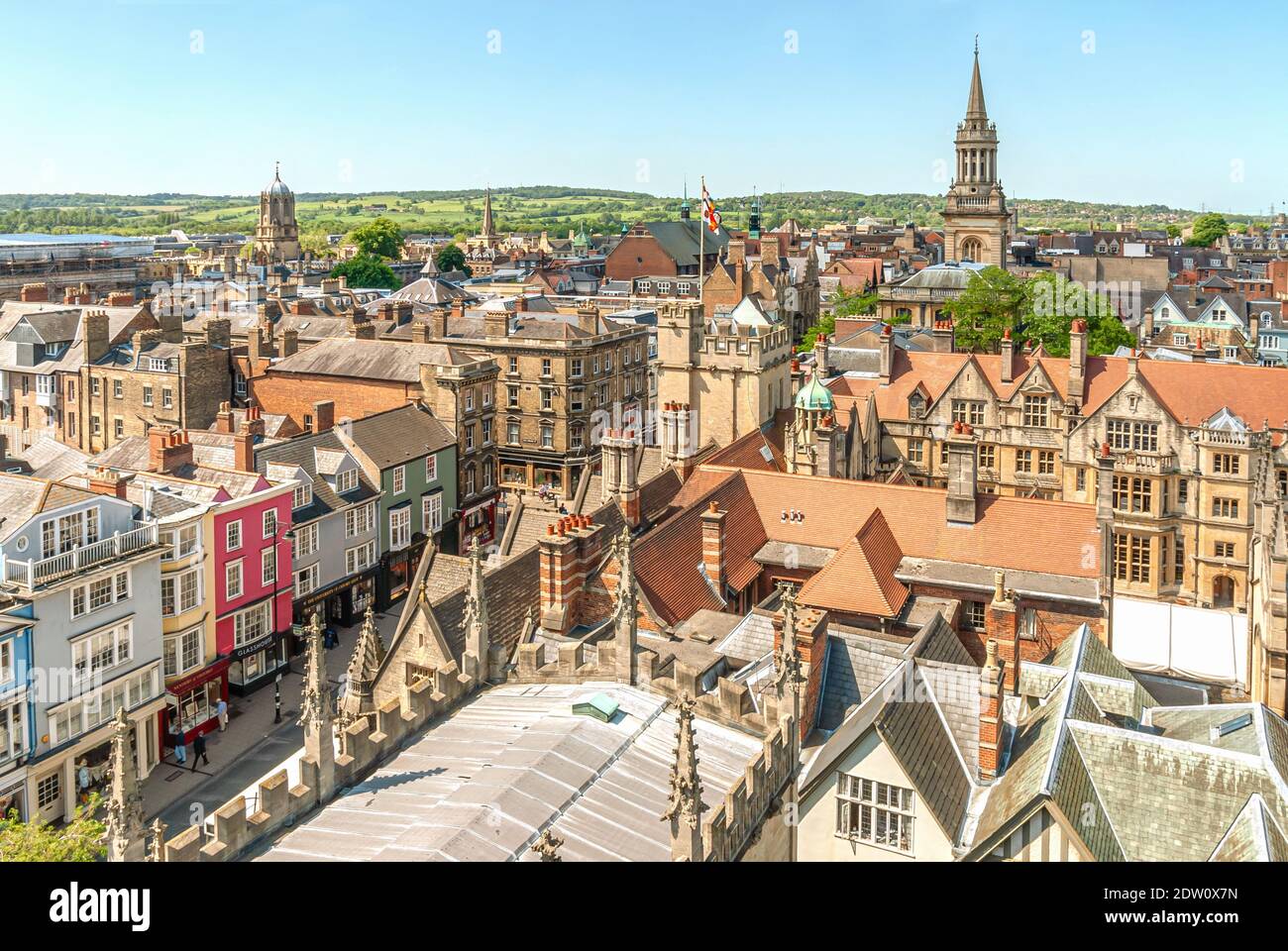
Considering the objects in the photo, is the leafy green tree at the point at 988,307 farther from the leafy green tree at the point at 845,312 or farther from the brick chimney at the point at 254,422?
the brick chimney at the point at 254,422

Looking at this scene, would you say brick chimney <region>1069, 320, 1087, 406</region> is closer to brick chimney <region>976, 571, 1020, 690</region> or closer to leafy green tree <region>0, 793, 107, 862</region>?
brick chimney <region>976, 571, 1020, 690</region>

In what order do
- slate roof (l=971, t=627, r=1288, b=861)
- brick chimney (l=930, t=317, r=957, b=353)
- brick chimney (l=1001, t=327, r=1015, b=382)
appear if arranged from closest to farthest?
1. slate roof (l=971, t=627, r=1288, b=861)
2. brick chimney (l=1001, t=327, r=1015, b=382)
3. brick chimney (l=930, t=317, r=957, b=353)

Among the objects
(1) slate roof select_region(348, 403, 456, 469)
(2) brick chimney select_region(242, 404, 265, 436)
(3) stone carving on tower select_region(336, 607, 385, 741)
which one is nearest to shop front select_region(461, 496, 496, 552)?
(1) slate roof select_region(348, 403, 456, 469)

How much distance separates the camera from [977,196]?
4894 inches

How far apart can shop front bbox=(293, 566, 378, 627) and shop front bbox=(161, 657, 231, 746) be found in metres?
6.14

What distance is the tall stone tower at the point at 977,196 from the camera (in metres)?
123

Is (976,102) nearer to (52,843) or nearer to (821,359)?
(821,359)

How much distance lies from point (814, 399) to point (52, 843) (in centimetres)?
3562

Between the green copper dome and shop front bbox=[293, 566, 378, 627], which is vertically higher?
the green copper dome

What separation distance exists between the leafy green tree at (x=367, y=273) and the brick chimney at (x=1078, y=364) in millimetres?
115040

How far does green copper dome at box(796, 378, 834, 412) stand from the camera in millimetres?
50656

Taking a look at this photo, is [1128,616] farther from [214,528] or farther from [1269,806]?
[214,528]
